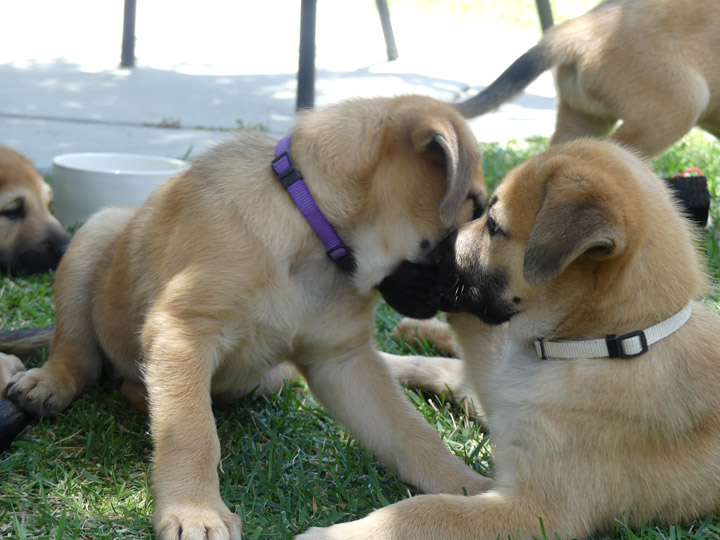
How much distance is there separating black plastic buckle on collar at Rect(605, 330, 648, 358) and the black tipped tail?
11.4 ft

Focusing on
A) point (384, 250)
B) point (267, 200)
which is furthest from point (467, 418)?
point (267, 200)

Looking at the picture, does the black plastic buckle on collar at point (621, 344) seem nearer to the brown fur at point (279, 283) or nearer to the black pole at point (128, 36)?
the brown fur at point (279, 283)

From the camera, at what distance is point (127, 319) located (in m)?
3.76

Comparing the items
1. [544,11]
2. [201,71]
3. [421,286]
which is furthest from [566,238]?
[201,71]

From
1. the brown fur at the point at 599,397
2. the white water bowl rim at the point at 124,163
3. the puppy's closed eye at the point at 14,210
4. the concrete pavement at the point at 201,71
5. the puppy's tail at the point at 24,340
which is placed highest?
the brown fur at the point at 599,397

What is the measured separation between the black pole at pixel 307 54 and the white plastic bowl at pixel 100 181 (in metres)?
1.66

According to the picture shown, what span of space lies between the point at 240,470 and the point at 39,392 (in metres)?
0.94

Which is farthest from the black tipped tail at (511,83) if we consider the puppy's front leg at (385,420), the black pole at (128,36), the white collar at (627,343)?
the black pole at (128,36)

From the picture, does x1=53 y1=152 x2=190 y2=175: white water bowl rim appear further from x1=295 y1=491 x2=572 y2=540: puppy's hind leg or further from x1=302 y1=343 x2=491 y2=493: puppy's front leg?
x1=295 y1=491 x2=572 y2=540: puppy's hind leg

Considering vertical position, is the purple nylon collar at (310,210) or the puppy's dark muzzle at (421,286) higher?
the purple nylon collar at (310,210)

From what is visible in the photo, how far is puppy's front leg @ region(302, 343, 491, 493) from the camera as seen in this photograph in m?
3.26

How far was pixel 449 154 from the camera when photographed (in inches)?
124

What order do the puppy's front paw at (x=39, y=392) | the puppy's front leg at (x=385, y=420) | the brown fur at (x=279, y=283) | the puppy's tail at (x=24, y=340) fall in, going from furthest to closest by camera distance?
the puppy's tail at (x=24, y=340)
the puppy's front paw at (x=39, y=392)
the puppy's front leg at (x=385, y=420)
the brown fur at (x=279, y=283)

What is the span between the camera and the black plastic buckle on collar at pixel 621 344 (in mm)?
2799
